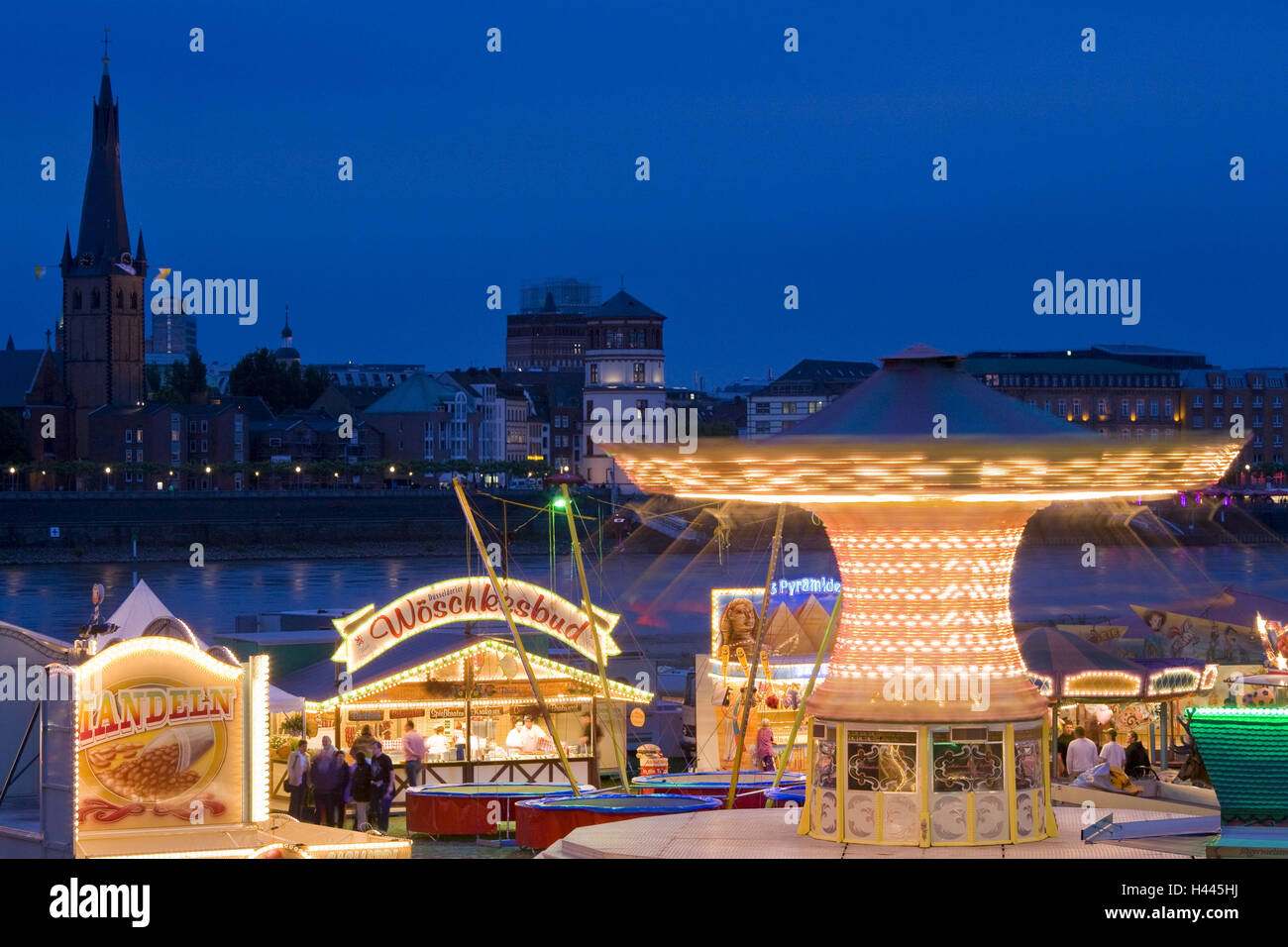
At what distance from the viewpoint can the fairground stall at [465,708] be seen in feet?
78.3

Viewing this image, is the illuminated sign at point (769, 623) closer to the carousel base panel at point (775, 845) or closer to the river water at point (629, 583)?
the carousel base panel at point (775, 845)

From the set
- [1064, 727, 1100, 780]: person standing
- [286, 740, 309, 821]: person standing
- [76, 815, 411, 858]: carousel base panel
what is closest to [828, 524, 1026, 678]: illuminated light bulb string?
[76, 815, 411, 858]: carousel base panel

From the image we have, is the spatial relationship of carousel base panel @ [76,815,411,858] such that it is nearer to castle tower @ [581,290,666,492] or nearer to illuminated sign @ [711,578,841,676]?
illuminated sign @ [711,578,841,676]

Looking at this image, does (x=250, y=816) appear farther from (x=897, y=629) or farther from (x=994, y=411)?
(x=994, y=411)

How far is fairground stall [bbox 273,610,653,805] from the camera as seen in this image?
23875 mm

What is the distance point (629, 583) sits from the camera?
82.8 meters

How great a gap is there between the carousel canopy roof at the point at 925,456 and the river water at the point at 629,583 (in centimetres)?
3109

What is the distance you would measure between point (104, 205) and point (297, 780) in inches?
5545

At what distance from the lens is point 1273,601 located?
33.1 meters

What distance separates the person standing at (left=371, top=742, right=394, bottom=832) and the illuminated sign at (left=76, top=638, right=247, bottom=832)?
3814 millimetres

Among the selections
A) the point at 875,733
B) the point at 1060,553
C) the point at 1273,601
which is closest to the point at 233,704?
the point at 875,733

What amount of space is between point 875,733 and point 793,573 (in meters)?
63.7

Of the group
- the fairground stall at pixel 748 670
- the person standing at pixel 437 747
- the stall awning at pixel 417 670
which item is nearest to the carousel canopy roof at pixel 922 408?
the fairground stall at pixel 748 670

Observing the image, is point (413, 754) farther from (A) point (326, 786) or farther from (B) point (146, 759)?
(B) point (146, 759)
